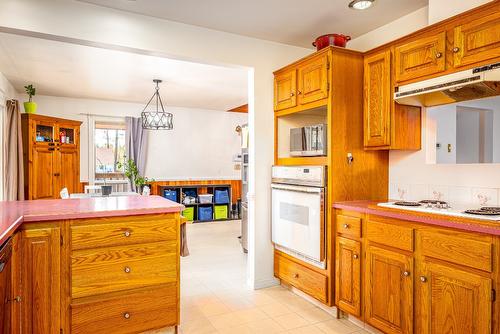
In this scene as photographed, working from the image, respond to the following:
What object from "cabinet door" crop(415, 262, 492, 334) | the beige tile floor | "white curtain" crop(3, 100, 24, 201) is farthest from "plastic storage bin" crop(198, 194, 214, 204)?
"cabinet door" crop(415, 262, 492, 334)

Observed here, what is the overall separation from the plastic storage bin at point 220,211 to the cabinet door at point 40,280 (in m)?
5.16

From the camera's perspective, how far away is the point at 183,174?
724cm

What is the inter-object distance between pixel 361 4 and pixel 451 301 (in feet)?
6.82

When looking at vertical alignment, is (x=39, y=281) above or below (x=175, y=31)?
below

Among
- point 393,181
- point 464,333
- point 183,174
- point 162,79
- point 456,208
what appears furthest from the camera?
point 183,174

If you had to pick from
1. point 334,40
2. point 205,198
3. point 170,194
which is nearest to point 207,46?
point 334,40

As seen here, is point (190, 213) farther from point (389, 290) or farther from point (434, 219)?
point (434, 219)

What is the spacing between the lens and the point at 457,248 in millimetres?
1702

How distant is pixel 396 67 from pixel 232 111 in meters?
5.46

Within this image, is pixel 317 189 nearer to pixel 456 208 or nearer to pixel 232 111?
pixel 456 208

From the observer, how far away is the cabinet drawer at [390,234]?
197 centimetres

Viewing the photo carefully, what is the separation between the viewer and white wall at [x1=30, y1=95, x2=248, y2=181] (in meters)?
6.38

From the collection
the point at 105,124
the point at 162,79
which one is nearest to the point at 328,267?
the point at 162,79

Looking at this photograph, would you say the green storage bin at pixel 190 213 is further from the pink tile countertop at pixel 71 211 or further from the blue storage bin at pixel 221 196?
the pink tile countertop at pixel 71 211
